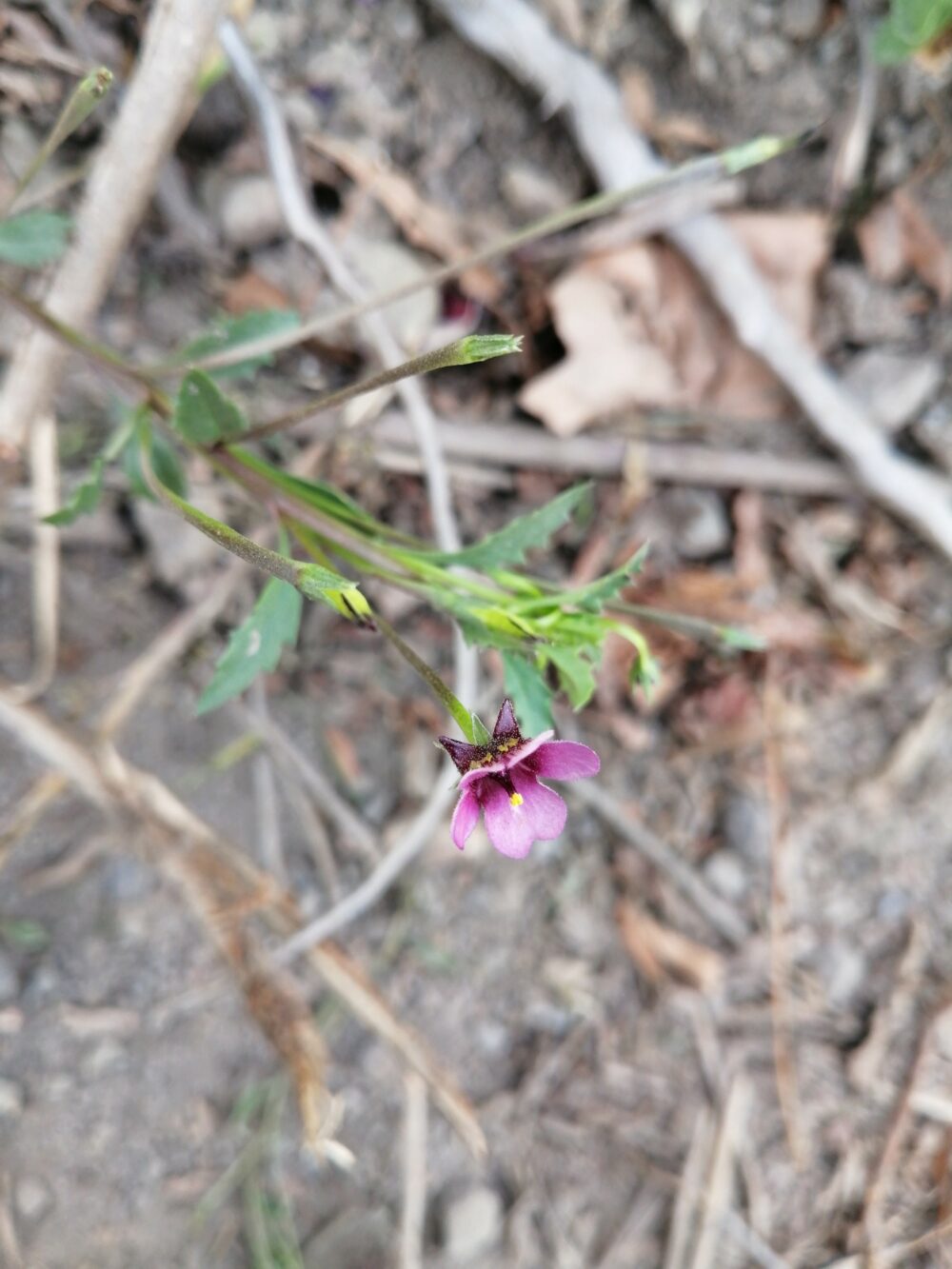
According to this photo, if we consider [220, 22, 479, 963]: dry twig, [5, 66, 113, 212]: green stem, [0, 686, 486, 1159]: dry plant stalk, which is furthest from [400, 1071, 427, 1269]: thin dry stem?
[5, 66, 113, 212]: green stem

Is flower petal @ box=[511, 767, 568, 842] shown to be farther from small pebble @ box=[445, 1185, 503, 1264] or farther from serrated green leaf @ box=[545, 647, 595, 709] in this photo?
small pebble @ box=[445, 1185, 503, 1264]

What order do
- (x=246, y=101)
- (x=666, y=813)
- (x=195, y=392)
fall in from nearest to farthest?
(x=195, y=392)
(x=246, y=101)
(x=666, y=813)

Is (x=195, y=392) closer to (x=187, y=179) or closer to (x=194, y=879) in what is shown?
(x=187, y=179)

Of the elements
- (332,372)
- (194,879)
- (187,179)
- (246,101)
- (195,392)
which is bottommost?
(194,879)

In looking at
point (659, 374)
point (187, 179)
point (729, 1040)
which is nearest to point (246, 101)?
point (187, 179)

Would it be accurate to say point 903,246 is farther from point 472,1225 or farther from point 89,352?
point 472,1225

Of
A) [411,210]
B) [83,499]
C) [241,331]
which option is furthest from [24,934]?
[411,210]
